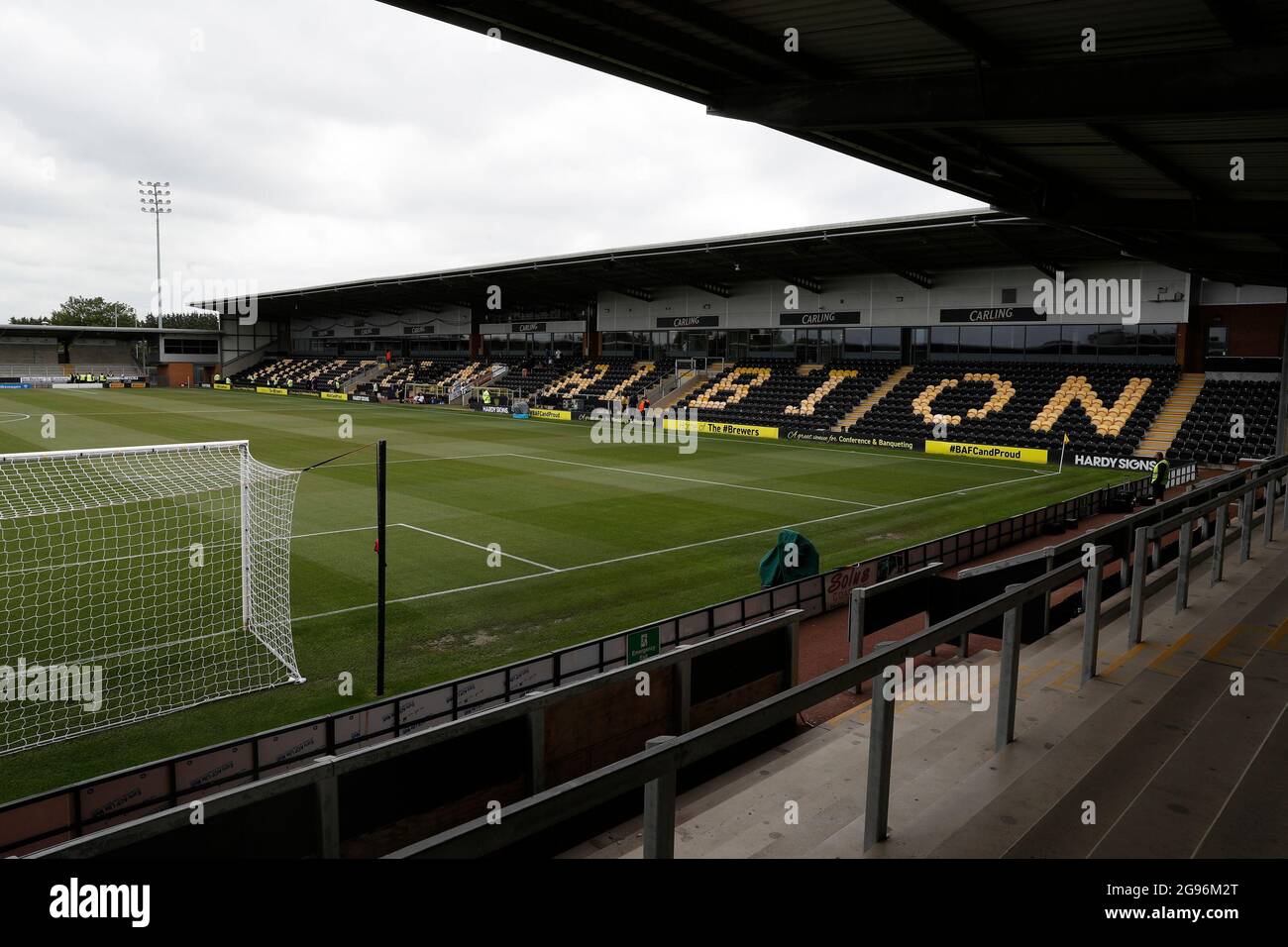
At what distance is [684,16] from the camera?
28.5 ft

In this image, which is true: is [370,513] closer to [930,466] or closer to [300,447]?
[300,447]

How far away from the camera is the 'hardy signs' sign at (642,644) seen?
11234 millimetres

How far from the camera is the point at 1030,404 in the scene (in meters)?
43.7

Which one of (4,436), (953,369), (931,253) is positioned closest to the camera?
(4,436)

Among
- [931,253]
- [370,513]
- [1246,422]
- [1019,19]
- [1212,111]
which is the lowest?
[370,513]

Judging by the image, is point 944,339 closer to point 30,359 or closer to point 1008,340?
point 1008,340

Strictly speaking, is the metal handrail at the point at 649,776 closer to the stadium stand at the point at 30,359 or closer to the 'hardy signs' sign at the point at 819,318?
the 'hardy signs' sign at the point at 819,318

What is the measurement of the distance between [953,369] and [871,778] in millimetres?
48738

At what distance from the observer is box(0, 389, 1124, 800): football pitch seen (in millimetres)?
12500

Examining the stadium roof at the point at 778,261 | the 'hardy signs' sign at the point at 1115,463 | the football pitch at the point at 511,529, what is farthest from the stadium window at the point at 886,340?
the 'hardy signs' sign at the point at 1115,463

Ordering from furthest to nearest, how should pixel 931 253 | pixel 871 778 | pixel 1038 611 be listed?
pixel 931 253
pixel 1038 611
pixel 871 778

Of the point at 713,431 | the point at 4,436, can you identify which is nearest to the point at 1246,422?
the point at 713,431

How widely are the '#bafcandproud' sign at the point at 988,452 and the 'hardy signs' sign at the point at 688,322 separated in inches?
863

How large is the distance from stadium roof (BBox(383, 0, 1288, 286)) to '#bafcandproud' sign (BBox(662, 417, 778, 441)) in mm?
35731
